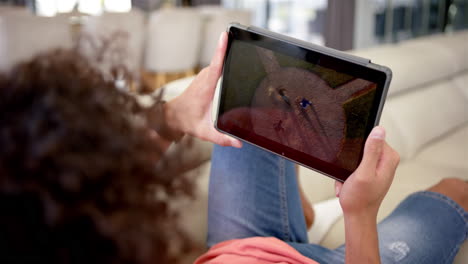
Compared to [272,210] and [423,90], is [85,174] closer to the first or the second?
[272,210]

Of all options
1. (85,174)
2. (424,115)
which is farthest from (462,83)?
(85,174)

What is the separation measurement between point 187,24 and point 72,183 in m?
3.57

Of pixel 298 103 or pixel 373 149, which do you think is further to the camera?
pixel 298 103

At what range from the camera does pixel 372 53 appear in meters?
2.13

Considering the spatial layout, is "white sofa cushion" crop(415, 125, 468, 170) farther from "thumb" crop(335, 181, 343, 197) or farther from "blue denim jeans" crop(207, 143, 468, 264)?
"thumb" crop(335, 181, 343, 197)

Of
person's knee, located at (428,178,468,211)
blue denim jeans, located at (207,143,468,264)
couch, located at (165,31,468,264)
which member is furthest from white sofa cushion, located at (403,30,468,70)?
blue denim jeans, located at (207,143,468,264)

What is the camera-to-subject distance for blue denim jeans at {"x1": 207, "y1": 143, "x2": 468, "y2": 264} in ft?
3.18

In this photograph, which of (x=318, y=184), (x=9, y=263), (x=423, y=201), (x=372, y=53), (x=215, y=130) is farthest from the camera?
(x=372, y=53)

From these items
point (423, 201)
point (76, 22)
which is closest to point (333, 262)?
point (423, 201)

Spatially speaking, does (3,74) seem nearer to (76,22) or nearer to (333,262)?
(333,262)

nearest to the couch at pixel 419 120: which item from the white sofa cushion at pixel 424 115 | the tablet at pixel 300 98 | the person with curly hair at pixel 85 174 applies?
the white sofa cushion at pixel 424 115

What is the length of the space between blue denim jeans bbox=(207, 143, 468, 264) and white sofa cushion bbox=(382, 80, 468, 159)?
0.86m

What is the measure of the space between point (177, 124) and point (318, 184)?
78 centimetres

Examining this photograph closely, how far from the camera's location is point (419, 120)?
2051 mm
